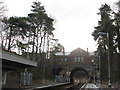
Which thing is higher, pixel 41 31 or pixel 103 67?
pixel 41 31

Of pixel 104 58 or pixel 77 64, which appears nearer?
pixel 104 58

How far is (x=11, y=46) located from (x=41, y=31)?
14.0m

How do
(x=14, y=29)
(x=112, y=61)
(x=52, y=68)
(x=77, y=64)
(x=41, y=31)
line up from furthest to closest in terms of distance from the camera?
(x=77, y=64) → (x=52, y=68) → (x=41, y=31) → (x=112, y=61) → (x=14, y=29)

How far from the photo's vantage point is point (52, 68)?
7519cm

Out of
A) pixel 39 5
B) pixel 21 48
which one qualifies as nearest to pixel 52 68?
pixel 39 5

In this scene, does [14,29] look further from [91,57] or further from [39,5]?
[91,57]

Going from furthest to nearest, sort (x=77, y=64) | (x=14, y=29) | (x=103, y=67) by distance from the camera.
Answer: (x=77, y=64)
(x=103, y=67)
(x=14, y=29)

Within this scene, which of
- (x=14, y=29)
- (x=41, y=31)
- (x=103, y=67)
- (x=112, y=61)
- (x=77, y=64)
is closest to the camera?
(x=14, y=29)

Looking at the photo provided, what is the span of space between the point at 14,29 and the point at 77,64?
154ft

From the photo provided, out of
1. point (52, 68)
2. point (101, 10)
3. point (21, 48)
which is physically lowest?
point (52, 68)

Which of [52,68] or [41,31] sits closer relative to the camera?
[41,31]

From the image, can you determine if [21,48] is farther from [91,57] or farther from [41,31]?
[91,57]

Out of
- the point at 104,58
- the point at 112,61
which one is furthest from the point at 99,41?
the point at 112,61

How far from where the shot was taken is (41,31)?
51219 millimetres
